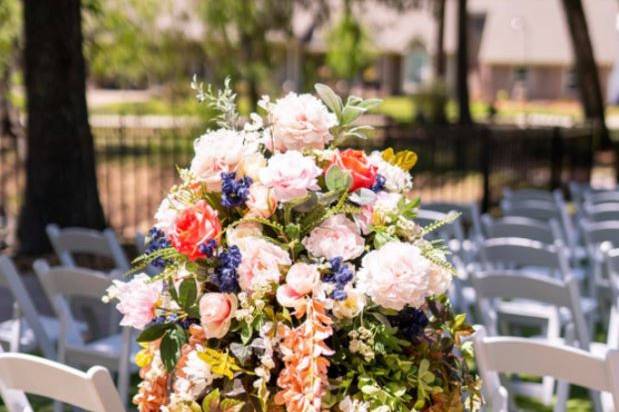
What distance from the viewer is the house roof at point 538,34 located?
49031mm

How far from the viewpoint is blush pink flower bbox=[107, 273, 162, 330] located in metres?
2.77

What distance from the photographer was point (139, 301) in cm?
277

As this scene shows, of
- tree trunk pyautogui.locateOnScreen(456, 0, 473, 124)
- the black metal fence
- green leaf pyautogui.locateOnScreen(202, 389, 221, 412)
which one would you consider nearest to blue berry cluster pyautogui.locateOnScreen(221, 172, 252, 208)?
green leaf pyautogui.locateOnScreen(202, 389, 221, 412)

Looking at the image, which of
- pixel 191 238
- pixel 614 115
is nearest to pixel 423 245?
pixel 191 238

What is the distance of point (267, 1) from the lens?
→ 19.4 meters

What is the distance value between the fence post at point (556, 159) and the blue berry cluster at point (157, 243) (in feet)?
42.1

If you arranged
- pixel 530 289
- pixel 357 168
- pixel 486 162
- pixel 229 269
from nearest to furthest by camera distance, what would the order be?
pixel 229 269 < pixel 357 168 < pixel 530 289 < pixel 486 162

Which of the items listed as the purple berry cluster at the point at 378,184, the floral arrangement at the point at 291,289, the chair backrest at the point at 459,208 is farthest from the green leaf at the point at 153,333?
the chair backrest at the point at 459,208

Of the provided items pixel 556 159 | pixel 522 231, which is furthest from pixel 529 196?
pixel 556 159

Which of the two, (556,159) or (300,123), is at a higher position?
(300,123)

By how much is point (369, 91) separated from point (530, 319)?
45942 millimetres

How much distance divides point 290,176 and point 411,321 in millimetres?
549

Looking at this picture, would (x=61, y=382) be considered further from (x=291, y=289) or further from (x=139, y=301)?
(x=291, y=289)

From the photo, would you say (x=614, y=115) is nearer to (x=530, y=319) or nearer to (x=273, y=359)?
(x=530, y=319)
